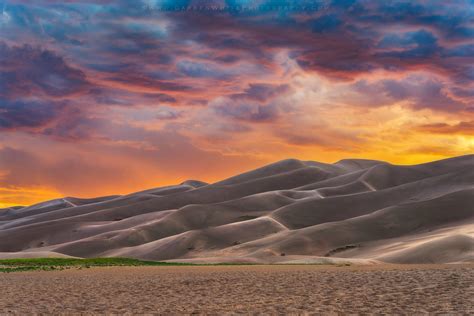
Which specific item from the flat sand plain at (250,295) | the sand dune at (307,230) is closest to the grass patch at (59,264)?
the sand dune at (307,230)

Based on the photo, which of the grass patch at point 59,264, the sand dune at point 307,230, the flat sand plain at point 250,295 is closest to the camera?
the flat sand plain at point 250,295

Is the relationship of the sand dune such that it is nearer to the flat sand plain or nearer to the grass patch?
the grass patch

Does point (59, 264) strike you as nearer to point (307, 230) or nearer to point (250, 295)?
point (250, 295)

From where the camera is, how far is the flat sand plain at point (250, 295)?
22.2m

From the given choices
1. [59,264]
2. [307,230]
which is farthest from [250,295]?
[307,230]

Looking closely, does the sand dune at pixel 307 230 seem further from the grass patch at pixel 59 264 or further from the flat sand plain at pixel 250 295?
the flat sand plain at pixel 250 295

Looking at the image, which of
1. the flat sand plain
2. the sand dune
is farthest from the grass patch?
the flat sand plain

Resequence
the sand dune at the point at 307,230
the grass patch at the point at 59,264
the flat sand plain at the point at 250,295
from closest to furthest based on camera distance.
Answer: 1. the flat sand plain at the point at 250,295
2. the grass patch at the point at 59,264
3. the sand dune at the point at 307,230

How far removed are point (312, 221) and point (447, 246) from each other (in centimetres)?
6832

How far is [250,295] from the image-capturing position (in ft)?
89.8

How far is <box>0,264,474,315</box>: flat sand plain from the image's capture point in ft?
73.0

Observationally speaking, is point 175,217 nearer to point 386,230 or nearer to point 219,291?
point 386,230

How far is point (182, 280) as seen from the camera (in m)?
37.4

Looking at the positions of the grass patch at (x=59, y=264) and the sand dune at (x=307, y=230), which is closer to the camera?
the grass patch at (x=59, y=264)
